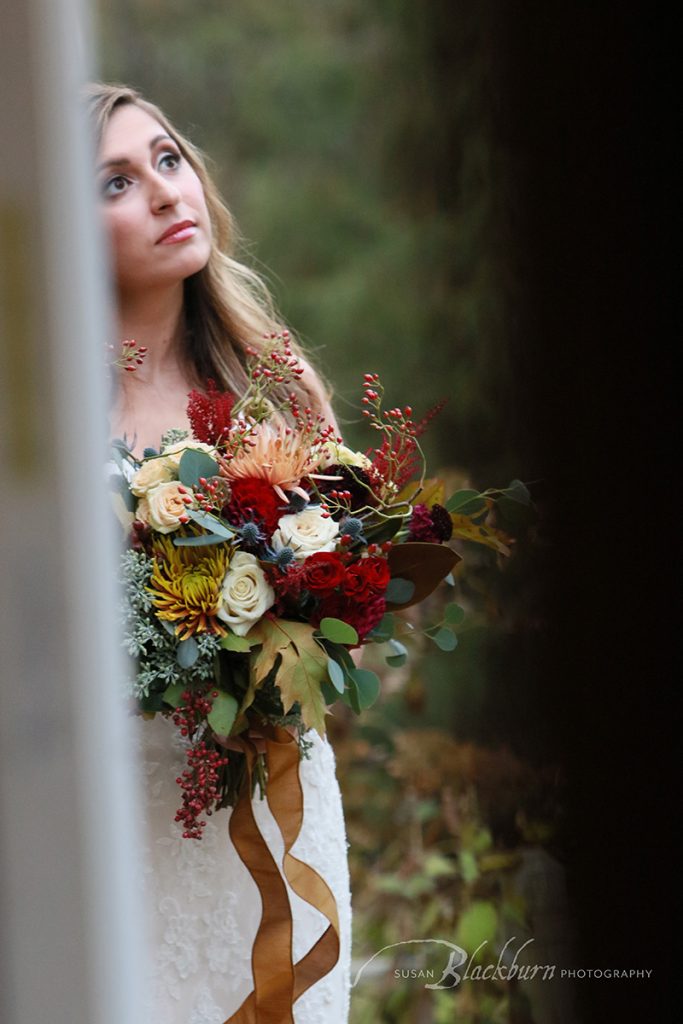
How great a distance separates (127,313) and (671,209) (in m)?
0.81

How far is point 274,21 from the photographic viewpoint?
3.69m

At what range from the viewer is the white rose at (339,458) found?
110 cm

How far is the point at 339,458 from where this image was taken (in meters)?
1.11

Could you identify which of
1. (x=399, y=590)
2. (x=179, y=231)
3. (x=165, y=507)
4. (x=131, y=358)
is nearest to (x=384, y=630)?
→ (x=399, y=590)

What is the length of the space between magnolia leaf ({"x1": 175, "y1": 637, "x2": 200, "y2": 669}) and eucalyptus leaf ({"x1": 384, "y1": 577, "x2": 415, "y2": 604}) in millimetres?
198

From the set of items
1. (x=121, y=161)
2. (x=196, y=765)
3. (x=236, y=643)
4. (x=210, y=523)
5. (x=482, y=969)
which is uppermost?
(x=121, y=161)

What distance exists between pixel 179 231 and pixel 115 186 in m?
0.09

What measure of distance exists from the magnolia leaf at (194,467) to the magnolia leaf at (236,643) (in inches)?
5.6

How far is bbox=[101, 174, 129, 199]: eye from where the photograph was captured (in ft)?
3.72

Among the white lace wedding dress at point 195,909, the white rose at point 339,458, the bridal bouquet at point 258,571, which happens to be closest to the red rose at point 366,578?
the bridal bouquet at point 258,571

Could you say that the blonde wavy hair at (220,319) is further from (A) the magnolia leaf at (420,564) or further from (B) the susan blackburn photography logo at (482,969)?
(B) the susan blackburn photography logo at (482,969)

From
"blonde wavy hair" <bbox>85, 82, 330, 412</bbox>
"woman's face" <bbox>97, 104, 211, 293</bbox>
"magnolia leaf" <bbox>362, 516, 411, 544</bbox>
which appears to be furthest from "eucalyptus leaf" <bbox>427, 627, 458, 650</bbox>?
"woman's face" <bbox>97, 104, 211, 293</bbox>

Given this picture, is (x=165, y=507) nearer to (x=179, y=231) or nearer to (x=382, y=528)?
(x=382, y=528)

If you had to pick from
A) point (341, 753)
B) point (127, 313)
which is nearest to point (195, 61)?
point (341, 753)
